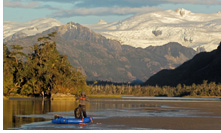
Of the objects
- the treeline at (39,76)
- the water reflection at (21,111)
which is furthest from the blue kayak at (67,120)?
the treeline at (39,76)

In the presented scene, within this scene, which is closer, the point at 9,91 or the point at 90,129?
the point at 90,129

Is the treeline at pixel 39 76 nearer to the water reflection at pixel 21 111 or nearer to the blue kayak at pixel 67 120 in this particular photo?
the water reflection at pixel 21 111

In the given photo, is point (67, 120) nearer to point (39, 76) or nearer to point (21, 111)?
point (21, 111)

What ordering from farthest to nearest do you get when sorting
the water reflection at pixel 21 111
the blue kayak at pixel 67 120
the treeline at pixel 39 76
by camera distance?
1. the treeline at pixel 39 76
2. the water reflection at pixel 21 111
3. the blue kayak at pixel 67 120

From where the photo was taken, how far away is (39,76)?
177m

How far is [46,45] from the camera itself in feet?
639

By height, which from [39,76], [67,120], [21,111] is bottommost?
[21,111]

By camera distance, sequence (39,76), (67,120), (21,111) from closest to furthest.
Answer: (67,120) → (21,111) → (39,76)

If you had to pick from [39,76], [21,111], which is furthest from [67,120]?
[39,76]

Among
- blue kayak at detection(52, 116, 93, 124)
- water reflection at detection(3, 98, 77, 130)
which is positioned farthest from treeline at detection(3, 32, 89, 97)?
blue kayak at detection(52, 116, 93, 124)

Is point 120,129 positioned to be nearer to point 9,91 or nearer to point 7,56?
point 9,91

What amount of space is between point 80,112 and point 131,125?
6.48 meters

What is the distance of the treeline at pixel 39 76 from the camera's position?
570ft

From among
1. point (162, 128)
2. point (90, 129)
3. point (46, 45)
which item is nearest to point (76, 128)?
point (90, 129)
